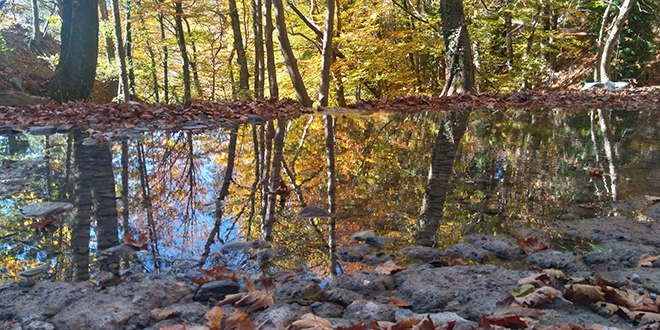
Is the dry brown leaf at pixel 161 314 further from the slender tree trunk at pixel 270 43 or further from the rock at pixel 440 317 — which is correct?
the slender tree trunk at pixel 270 43

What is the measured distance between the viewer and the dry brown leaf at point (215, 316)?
50.0 inches

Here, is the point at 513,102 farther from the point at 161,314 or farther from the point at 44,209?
the point at 161,314

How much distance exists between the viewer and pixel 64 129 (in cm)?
566

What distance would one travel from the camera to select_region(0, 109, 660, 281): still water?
1.94 m

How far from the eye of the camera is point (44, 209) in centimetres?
235

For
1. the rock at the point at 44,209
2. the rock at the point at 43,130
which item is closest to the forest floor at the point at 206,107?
the rock at the point at 43,130

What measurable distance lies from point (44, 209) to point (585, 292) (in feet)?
8.24

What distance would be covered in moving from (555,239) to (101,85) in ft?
59.4

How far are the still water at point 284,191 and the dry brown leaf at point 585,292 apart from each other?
0.61 metres

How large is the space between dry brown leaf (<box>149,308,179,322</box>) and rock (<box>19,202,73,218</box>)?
131cm

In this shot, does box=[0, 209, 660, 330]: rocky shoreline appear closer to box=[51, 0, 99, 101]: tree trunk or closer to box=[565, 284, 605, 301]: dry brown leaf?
box=[565, 284, 605, 301]: dry brown leaf

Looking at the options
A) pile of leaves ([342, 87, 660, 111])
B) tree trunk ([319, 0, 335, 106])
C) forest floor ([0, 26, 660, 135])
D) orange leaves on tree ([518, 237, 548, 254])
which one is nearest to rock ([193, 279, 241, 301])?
orange leaves on tree ([518, 237, 548, 254])

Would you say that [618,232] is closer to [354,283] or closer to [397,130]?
[354,283]

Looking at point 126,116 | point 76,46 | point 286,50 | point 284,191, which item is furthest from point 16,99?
point 284,191
